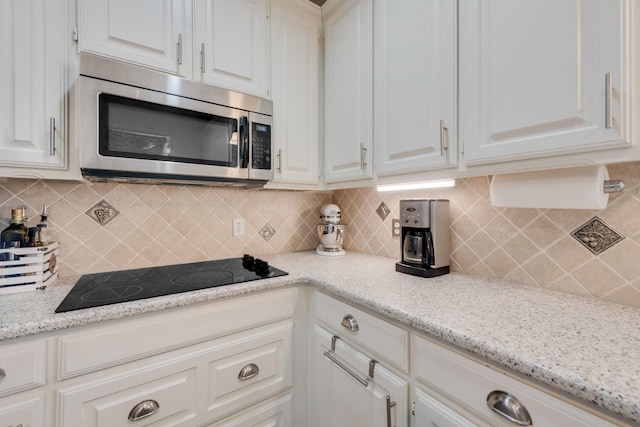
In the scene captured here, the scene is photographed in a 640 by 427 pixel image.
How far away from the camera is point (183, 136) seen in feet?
4.09

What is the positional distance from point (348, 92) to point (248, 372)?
1.50 meters

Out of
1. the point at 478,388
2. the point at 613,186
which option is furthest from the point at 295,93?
the point at 478,388

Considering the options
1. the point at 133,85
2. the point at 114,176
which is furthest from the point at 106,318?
the point at 133,85

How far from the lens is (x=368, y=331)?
1.00 metres

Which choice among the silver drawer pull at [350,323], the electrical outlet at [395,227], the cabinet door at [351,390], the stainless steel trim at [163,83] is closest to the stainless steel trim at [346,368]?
the cabinet door at [351,390]

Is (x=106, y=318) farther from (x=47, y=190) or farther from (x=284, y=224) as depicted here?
(x=284, y=224)

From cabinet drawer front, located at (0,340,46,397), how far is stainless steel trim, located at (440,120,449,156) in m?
1.49

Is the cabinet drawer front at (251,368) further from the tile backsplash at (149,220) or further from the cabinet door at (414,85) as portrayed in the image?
the cabinet door at (414,85)

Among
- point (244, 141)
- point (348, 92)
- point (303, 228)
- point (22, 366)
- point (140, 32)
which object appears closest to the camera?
point (22, 366)

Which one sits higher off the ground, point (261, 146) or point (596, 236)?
point (261, 146)

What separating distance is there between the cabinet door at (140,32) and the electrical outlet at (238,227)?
830 millimetres

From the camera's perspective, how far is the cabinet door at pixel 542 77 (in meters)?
0.70

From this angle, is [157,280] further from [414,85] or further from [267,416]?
[414,85]

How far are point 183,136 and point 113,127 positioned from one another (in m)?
0.25
